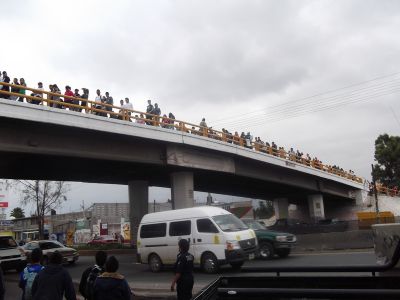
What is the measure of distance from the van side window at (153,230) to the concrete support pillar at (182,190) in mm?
9668

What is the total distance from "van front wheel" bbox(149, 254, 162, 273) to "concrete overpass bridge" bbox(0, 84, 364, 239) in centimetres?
697

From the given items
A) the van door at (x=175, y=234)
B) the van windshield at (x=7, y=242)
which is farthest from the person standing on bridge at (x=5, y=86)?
the van door at (x=175, y=234)

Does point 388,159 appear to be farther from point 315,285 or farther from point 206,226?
point 315,285

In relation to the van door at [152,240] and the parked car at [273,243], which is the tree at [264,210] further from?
the van door at [152,240]

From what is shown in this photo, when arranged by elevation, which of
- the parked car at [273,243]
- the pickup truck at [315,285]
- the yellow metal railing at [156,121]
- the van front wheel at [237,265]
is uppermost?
the yellow metal railing at [156,121]

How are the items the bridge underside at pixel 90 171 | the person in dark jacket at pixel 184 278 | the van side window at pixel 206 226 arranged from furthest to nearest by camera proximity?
the bridge underside at pixel 90 171 → the van side window at pixel 206 226 → the person in dark jacket at pixel 184 278

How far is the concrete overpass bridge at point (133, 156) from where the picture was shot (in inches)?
765

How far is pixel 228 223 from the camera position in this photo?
15.2 meters

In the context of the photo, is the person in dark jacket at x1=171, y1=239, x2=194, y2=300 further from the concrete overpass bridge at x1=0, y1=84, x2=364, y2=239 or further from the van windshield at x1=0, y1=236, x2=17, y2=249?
the van windshield at x1=0, y1=236, x2=17, y2=249

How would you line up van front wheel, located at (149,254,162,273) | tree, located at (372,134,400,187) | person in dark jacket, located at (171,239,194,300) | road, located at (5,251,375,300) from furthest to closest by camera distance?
tree, located at (372,134,400,187) → van front wheel, located at (149,254,162,273) → road, located at (5,251,375,300) → person in dark jacket, located at (171,239,194,300)

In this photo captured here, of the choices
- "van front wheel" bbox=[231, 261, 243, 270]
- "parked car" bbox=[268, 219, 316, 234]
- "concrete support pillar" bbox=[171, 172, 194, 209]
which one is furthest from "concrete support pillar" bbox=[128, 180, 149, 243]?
"van front wheel" bbox=[231, 261, 243, 270]

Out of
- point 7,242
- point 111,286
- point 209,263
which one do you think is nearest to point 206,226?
point 209,263

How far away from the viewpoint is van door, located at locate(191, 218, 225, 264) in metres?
14.4

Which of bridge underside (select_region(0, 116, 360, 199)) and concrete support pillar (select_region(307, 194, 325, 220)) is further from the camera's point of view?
concrete support pillar (select_region(307, 194, 325, 220))
